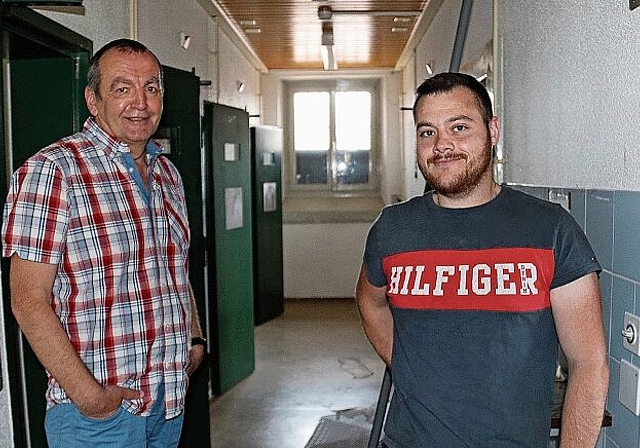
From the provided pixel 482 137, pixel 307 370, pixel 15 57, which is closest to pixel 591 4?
pixel 482 137

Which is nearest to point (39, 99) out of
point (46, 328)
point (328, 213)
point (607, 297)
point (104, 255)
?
point (104, 255)

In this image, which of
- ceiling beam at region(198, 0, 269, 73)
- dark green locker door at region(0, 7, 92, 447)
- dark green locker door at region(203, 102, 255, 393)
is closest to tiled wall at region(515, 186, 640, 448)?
dark green locker door at region(0, 7, 92, 447)

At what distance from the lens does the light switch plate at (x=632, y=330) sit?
175 centimetres

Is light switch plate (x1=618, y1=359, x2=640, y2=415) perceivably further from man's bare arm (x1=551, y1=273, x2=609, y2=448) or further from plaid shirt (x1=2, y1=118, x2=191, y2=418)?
plaid shirt (x1=2, y1=118, x2=191, y2=418)

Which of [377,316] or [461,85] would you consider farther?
[377,316]

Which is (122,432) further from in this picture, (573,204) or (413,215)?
(573,204)

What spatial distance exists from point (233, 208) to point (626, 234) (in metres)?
3.58

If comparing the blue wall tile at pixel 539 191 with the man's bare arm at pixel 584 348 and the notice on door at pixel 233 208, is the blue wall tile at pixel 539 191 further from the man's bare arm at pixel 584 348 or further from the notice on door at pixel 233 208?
the notice on door at pixel 233 208

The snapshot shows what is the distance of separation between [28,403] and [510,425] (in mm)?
1896

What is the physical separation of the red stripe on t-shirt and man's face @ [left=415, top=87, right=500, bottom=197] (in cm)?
15

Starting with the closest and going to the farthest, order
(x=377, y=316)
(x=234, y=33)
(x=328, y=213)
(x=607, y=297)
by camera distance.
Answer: (x=377, y=316) < (x=607, y=297) < (x=234, y=33) < (x=328, y=213)

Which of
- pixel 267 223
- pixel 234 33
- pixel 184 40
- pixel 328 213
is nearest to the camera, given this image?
pixel 184 40

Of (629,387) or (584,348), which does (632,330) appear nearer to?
(629,387)

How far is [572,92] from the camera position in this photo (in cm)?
231
